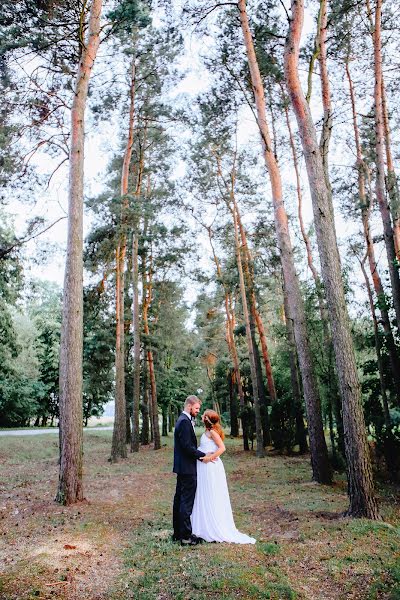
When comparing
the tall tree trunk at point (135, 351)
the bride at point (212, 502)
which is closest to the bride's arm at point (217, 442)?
the bride at point (212, 502)

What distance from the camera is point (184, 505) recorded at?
527 cm

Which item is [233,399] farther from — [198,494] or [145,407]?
[198,494]

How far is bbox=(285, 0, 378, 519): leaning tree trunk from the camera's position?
5.89 metres

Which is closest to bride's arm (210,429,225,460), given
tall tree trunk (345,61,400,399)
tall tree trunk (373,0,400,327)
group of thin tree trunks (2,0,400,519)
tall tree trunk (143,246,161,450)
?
group of thin tree trunks (2,0,400,519)

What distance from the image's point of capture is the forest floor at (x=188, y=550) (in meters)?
3.71

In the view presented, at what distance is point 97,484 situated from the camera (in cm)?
980

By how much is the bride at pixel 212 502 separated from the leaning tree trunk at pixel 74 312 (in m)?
2.77

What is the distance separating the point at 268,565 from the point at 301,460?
10.3m

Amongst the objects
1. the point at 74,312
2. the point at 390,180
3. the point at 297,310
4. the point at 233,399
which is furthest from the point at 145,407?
the point at 390,180

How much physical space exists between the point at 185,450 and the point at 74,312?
3610 mm

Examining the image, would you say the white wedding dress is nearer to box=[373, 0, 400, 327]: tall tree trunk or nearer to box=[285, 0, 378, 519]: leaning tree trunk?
box=[285, 0, 378, 519]: leaning tree trunk

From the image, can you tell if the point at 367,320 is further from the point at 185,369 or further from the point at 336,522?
the point at 185,369

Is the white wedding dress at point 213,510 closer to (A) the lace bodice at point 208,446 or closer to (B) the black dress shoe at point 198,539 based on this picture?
(B) the black dress shoe at point 198,539

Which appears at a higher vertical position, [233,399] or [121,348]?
[121,348]
